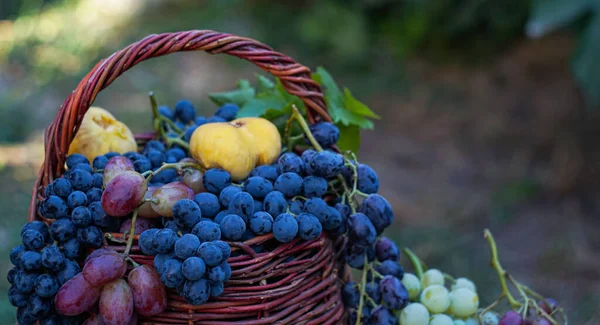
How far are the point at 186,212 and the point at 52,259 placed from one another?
207 mm

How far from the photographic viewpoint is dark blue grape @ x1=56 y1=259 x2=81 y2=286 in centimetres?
84

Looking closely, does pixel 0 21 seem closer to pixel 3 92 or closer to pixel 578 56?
pixel 3 92

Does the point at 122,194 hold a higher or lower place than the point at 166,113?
lower

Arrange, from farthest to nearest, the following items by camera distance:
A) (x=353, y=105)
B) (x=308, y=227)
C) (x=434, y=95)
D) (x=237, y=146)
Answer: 1. (x=434, y=95)
2. (x=353, y=105)
3. (x=237, y=146)
4. (x=308, y=227)

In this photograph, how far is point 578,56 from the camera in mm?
2424

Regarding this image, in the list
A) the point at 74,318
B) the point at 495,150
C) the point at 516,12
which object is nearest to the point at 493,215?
the point at 495,150

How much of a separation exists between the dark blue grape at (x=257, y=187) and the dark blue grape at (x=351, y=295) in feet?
0.82

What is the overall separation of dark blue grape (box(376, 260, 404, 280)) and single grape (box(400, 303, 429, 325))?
61 mm

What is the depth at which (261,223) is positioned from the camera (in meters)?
0.86

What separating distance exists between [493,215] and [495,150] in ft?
2.09

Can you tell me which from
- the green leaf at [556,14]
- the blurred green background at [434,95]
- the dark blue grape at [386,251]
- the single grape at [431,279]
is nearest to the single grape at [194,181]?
the dark blue grape at [386,251]

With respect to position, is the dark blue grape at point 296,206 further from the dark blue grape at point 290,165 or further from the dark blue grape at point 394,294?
the dark blue grape at point 394,294

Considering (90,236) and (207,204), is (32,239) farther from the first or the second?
(207,204)

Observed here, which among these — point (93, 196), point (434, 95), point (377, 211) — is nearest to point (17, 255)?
point (93, 196)
